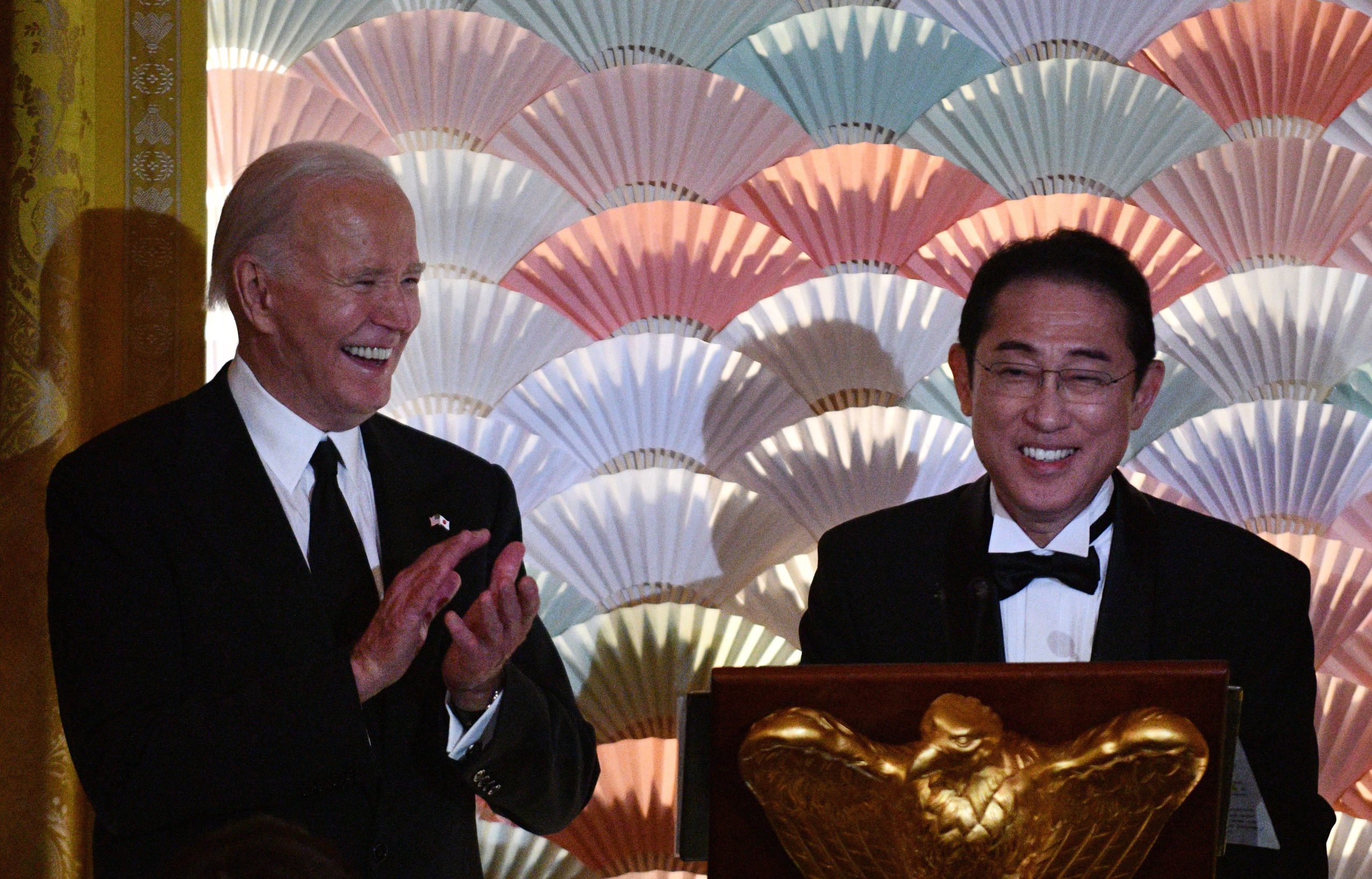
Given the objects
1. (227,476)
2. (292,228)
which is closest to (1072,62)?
(292,228)

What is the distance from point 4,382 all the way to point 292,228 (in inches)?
23.4

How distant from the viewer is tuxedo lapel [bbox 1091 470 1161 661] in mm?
1695

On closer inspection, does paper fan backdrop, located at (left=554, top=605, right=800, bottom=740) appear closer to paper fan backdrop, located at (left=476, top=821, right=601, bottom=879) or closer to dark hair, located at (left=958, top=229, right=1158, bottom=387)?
paper fan backdrop, located at (left=476, top=821, right=601, bottom=879)

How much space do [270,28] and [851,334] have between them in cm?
94

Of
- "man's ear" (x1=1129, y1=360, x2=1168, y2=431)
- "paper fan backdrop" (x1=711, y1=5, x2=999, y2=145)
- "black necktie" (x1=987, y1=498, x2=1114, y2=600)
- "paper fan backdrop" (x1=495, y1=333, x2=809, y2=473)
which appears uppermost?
"paper fan backdrop" (x1=711, y1=5, x2=999, y2=145)

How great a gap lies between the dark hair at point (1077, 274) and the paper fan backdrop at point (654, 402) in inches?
19.6

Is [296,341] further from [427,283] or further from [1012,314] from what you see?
[1012,314]

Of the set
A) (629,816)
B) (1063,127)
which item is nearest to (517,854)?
(629,816)

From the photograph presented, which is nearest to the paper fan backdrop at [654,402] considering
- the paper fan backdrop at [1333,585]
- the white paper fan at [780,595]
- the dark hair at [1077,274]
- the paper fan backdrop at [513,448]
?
the paper fan backdrop at [513,448]

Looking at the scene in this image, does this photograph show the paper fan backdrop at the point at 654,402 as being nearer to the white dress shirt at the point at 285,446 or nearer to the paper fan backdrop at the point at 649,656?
the paper fan backdrop at the point at 649,656

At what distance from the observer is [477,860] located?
1799mm

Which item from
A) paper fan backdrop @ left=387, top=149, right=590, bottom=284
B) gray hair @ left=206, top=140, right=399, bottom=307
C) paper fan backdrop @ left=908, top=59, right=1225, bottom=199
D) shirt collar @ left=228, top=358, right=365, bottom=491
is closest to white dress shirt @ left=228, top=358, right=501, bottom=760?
shirt collar @ left=228, top=358, right=365, bottom=491

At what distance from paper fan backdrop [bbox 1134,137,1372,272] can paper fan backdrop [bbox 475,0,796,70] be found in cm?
62

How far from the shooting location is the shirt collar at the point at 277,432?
171cm
